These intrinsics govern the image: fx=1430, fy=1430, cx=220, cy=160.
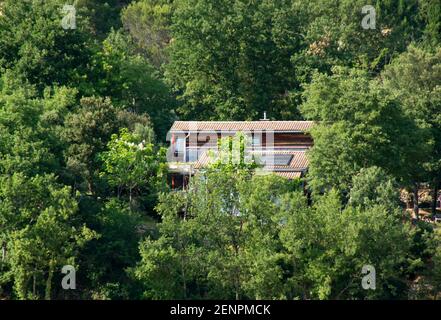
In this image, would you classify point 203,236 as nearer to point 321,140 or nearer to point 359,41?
point 321,140

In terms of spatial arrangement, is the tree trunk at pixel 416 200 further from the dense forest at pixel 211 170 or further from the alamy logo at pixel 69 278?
the alamy logo at pixel 69 278

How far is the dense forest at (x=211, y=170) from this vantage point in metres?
56.7

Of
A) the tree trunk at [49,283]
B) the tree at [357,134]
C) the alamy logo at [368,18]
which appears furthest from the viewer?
the alamy logo at [368,18]

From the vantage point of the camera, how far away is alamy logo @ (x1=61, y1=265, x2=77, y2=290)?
57.1 metres

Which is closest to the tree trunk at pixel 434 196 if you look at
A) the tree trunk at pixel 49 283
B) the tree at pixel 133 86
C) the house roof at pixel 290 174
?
the house roof at pixel 290 174

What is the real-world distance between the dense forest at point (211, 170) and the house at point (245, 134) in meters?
1.86

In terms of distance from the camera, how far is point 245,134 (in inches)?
2655

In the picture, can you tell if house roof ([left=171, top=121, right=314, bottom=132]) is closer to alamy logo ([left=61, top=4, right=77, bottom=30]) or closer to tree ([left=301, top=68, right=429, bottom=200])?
tree ([left=301, top=68, right=429, bottom=200])

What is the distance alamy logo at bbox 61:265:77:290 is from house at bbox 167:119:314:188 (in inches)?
432

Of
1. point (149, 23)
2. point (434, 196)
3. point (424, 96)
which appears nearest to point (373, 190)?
point (434, 196)

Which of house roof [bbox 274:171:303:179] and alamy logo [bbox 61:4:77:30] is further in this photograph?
alamy logo [bbox 61:4:77:30]

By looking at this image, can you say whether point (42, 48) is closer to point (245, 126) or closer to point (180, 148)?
point (180, 148)

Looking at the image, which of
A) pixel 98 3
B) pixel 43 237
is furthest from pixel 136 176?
pixel 98 3

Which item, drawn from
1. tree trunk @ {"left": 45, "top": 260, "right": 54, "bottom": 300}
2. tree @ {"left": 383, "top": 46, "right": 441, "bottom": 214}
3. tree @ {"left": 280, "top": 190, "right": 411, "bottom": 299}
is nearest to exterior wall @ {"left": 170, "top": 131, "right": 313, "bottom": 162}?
tree @ {"left": 383, "top": 46, "right": 441, "bottom": 214}
